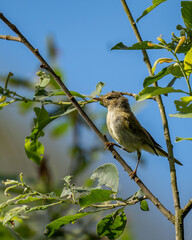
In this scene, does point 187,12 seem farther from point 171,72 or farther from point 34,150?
point 34,150

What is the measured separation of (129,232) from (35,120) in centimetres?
73

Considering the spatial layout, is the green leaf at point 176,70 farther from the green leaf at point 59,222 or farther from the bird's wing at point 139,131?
the bird's wing at point 139,131

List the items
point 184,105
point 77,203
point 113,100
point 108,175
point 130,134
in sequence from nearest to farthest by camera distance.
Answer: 1. point 184,105
2. point 77,203
3. point 108,175
4. point 130,134
5. point 113,100

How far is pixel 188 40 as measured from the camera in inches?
50.4

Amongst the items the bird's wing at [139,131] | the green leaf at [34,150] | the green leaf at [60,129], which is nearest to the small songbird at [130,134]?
the bird's wing at [139,131]

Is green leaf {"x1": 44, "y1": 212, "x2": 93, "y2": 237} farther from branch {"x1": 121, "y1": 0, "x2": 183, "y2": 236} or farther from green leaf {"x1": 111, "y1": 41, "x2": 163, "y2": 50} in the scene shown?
green leaf {"x1": 111, "y1": 41, "x2": 163, "y2": 50}

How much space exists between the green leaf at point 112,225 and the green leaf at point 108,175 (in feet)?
0.41

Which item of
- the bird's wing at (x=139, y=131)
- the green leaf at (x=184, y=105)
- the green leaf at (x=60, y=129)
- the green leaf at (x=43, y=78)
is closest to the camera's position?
the green leaf at (x=184, y=105)

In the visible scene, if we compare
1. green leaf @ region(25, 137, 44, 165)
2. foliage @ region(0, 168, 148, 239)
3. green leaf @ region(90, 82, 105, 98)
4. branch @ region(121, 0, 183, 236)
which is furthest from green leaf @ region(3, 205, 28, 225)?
green leaf @ region(90, 82, 105, 98)

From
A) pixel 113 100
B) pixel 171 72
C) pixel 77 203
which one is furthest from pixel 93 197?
pixel 113 100

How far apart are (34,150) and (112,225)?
0.61 meters

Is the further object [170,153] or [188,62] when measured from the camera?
[170,153]

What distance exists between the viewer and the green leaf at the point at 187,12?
1.22m

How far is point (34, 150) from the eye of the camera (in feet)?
6.24
